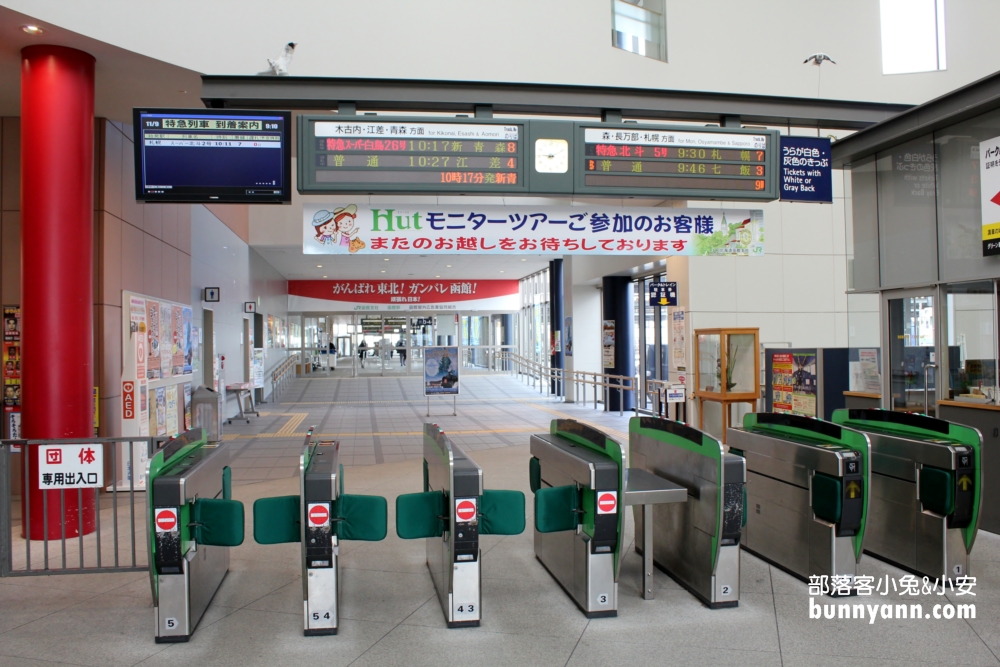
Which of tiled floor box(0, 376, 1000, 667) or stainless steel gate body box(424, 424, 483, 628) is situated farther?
stainless steel gate body box(424, 424, 483, 628)

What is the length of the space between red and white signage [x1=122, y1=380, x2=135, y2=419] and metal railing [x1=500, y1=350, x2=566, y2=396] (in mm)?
10728

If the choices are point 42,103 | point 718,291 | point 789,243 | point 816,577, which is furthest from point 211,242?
point 816,577

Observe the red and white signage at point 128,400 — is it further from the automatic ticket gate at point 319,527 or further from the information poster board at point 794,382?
the information poster board at point 794,382

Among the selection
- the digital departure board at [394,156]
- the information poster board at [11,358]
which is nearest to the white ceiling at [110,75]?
the digital departure board at [394,156]

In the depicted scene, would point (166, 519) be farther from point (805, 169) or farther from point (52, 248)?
point (805, 169)

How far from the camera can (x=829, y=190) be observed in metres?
5.46

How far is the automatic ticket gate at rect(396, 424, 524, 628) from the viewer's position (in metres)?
3.64

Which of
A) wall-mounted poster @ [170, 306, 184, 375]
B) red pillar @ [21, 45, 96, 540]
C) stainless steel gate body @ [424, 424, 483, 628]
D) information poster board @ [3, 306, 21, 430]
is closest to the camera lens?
stainless steel gate body @ [424, 424, 483, 628]

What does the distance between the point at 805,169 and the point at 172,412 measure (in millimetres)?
6971

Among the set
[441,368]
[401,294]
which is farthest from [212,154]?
[401,294]

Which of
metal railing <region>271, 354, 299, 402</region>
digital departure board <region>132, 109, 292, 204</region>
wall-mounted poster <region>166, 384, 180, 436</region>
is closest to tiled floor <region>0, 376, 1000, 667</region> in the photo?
digital departure board <region>132, 109, 292, 204</region>

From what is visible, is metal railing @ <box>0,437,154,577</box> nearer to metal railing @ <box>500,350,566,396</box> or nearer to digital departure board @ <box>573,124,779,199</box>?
digital departure board @ <box>573,124,779,199</box>

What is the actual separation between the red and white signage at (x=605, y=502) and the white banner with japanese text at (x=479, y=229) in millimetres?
2177

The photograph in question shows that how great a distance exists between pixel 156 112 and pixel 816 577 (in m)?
5.07
